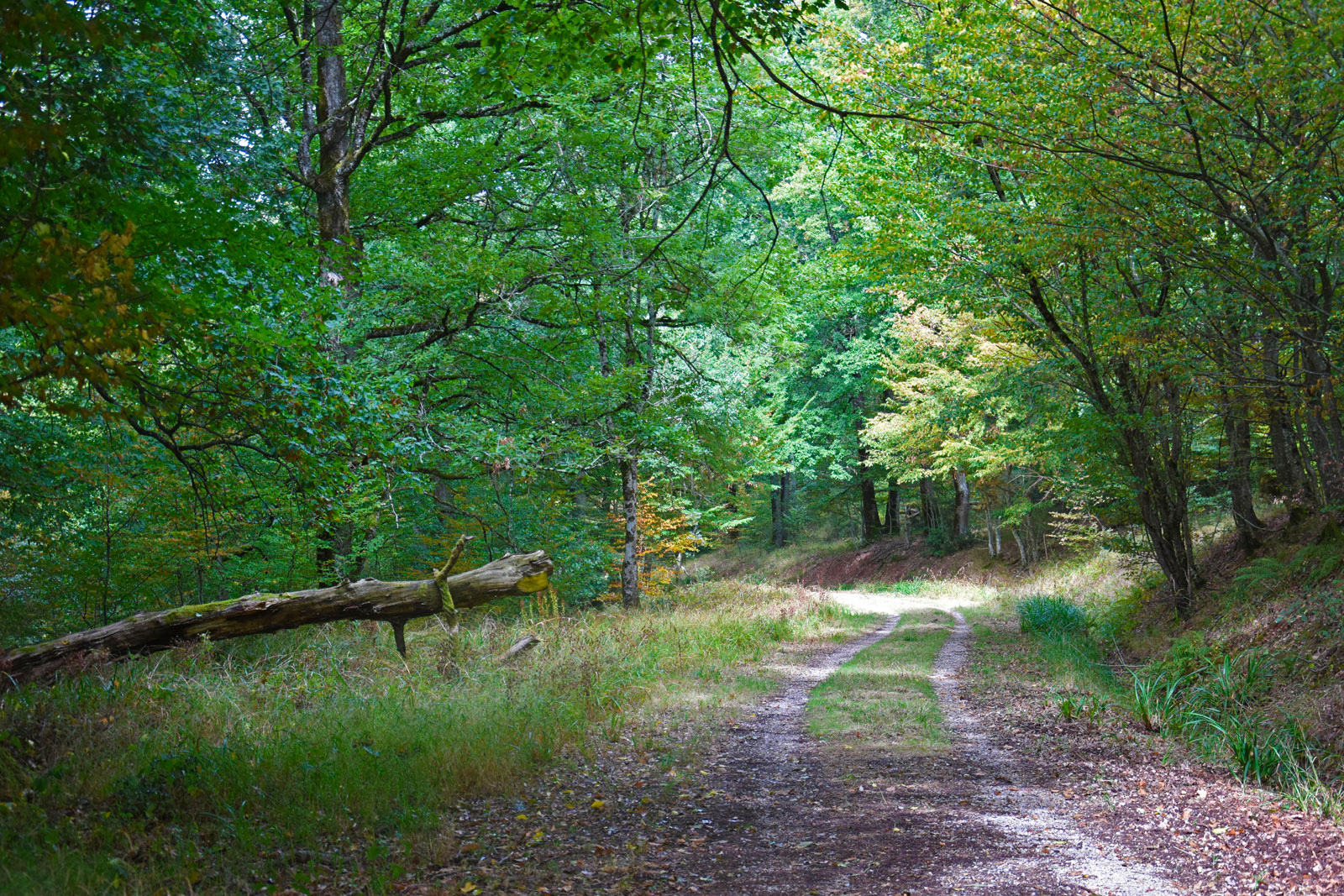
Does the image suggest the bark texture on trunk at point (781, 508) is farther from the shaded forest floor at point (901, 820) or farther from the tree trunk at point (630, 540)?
the shaded forest floor at point (901, 820)

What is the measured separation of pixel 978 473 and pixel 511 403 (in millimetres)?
13060

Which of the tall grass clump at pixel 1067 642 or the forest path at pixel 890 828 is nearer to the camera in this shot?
the forest path at pixel 890 828

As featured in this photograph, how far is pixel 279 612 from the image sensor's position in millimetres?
8102

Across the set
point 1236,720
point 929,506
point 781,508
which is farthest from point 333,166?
point 781,508

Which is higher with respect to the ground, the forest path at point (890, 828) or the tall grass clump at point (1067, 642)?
the forest path at point (890, 828)

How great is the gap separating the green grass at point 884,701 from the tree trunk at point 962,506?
45.9ft

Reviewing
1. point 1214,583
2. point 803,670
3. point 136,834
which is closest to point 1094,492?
point 1214,583

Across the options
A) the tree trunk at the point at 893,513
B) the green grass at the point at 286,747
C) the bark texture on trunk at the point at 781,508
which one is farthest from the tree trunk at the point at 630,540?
the bark texture on trunk at the point at 781,508

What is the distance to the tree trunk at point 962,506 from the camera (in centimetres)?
2584

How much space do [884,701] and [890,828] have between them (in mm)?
3736

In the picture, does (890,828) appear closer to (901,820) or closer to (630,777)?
(901,820)

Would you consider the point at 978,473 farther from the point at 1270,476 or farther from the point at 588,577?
the point at 588,577

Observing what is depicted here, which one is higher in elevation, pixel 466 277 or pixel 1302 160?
pixel 466 277

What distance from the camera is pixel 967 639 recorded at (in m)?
A: 13.7
